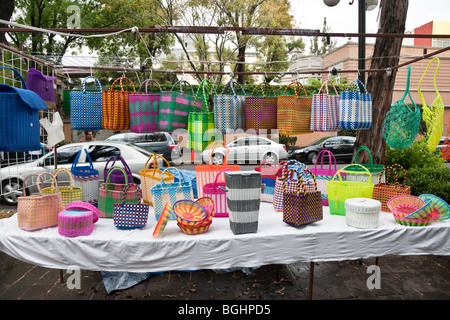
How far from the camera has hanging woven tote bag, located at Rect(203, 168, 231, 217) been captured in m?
2.68

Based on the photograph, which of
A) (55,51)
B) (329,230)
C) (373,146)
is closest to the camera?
(329,230)

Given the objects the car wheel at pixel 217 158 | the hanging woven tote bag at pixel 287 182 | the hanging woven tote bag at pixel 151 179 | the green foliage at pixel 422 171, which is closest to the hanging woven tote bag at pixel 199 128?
the hanging woven tote bag at pixel 151 179

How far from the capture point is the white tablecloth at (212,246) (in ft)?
7.55

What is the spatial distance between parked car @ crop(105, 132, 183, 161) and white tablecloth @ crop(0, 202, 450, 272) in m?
8.06

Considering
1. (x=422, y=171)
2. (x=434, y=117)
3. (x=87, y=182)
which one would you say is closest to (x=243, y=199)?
(x=87, y=182)

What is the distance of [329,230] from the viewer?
2.46 metres

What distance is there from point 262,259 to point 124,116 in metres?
1.85

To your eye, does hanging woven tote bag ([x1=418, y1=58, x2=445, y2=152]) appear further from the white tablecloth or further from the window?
the window

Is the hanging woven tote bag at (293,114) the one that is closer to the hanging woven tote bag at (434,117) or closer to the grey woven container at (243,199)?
the grey woven container at (243,199)

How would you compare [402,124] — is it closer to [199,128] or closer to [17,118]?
[199,128]

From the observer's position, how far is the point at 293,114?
120 inches

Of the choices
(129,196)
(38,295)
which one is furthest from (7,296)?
(129,196)

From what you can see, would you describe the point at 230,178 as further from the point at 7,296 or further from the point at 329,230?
the point at 7,296

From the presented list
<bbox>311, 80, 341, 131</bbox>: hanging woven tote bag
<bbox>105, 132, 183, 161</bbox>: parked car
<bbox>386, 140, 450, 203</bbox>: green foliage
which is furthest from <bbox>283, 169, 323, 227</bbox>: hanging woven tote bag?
<bbox>105, 132, 183, 161</bbox>: parked car
